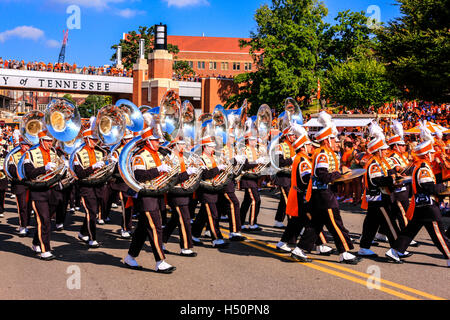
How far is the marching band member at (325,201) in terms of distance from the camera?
7.55 metres

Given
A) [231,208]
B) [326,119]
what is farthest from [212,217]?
[326,119]

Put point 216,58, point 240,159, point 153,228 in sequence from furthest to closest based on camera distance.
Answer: point 216,58
point 240,159
point 153,228

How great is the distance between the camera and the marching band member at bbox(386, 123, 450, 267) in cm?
762

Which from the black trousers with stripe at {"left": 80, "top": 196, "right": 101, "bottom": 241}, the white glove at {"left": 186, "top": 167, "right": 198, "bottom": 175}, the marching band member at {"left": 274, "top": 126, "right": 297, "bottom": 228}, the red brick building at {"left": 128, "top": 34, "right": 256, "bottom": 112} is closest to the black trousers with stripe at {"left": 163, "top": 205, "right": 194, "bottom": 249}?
the white glove at {"left": 186, "top": 167, "right": 198, "bottom": 175}

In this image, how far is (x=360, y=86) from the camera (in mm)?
33688

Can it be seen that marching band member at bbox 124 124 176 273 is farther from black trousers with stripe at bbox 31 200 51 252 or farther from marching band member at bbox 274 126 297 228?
marching band member at bbox 274 126 297 228

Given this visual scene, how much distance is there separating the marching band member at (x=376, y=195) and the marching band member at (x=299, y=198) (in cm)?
63

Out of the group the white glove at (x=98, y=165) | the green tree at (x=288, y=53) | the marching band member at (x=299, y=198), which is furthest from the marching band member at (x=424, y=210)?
the green tree at (x=288, y=53)

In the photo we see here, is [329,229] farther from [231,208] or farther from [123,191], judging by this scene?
[123,191]

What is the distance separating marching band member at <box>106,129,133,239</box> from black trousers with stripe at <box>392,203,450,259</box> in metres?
4.87

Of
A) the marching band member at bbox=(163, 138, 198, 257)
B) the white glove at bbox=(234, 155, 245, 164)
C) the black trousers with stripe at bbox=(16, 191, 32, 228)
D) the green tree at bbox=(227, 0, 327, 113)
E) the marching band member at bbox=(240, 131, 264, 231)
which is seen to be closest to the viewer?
the marching band member at bbox=(163, 138, 198, 257)

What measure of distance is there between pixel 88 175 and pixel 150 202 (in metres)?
2.17

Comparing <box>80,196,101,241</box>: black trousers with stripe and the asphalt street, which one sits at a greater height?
<box>80,196,101,241</box>: black trousers with stripe

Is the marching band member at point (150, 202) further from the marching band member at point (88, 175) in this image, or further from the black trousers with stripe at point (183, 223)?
the marching band member at point (88, 175)
